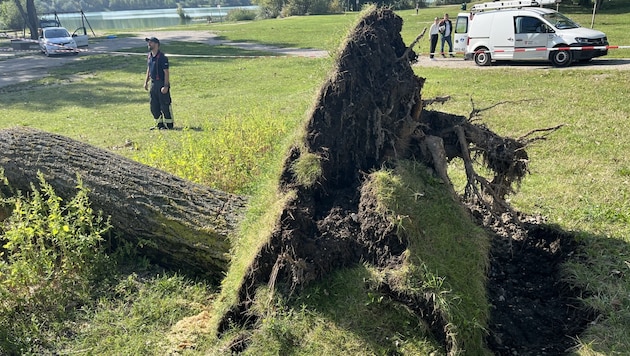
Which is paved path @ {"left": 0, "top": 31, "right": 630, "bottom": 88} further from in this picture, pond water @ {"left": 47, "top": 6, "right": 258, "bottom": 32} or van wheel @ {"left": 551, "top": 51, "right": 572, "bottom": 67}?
pond water @ {"left": 47, "top": 6, "right": 258, "bottom": 32}

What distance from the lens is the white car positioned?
88.5 feet

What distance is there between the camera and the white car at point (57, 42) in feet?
88.5

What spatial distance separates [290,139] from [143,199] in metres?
1.61

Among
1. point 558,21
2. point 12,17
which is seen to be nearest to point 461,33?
point 558,21

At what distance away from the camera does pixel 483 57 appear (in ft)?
54.7

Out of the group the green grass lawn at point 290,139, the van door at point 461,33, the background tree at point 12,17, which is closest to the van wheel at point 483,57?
the green grass lawn at point 290,139

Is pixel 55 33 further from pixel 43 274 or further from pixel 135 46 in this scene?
pixel 43 274

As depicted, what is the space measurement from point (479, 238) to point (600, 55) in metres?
14.3

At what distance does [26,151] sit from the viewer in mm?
4609

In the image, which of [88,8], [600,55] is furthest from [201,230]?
[88,8]

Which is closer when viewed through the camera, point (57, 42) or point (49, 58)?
point (49, 58)

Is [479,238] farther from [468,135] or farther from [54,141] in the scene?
[54,141]

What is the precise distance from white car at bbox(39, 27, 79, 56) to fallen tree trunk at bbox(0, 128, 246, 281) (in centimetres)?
2559

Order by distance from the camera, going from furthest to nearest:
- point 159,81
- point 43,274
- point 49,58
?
1. point 49,58
2. point 159,81
3. point 43,274
